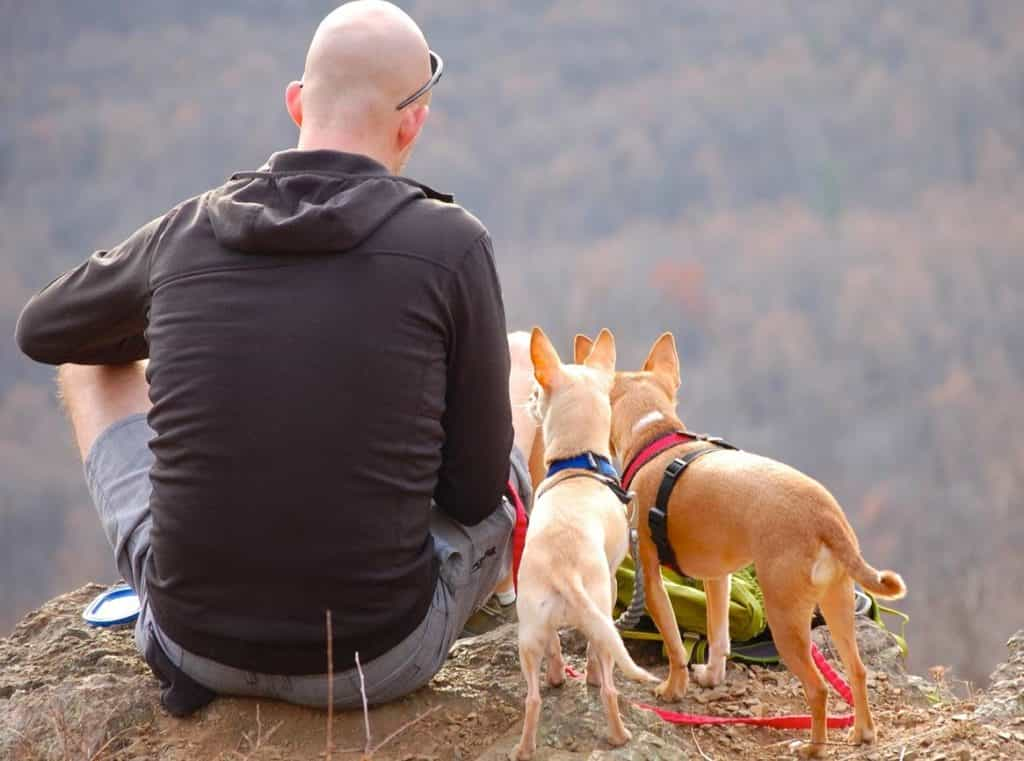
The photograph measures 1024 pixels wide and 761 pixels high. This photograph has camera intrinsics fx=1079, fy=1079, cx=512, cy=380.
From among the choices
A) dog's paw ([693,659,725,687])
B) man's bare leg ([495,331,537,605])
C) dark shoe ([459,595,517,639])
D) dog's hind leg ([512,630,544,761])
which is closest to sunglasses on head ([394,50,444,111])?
man's bare leg ([495,331,537,605])

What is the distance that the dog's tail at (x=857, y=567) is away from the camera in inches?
122

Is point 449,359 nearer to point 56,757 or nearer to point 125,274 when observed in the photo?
point 125,274

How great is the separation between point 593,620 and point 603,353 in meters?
1.43

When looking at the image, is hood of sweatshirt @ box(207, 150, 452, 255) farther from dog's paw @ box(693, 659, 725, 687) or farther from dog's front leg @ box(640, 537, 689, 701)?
dog's paw @ box(693, 659, 725, 687)

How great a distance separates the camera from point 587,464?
3.46 meters

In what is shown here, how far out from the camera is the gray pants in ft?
10.2

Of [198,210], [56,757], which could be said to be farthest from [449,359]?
[56,757]

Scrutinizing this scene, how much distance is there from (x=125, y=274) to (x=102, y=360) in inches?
25.0

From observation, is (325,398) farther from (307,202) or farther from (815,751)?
(815,751)

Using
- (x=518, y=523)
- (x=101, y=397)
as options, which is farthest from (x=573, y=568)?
(x=101, y=397)

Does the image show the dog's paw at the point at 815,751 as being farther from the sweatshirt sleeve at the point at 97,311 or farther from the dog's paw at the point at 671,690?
→ the sweatshirt sleeve at the point at 97,311

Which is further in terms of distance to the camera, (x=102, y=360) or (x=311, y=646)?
(x=102, y=360)

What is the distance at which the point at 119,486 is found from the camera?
3.49m

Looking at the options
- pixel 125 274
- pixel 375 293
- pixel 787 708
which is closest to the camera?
pixel 375 293
